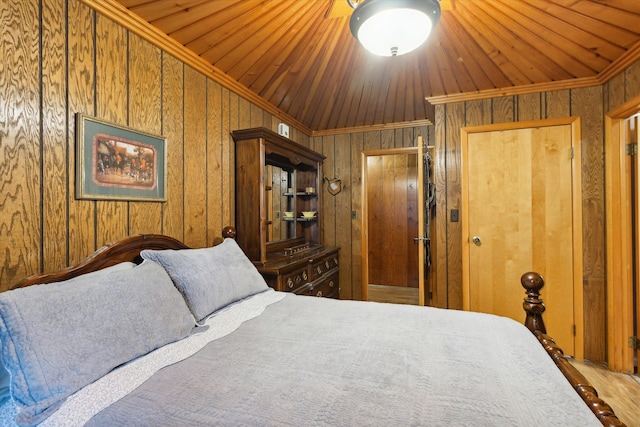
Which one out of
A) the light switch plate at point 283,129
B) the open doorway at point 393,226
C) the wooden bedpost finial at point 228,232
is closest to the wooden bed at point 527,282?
the wooden bedpost finial at point 228,232

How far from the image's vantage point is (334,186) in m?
4.02

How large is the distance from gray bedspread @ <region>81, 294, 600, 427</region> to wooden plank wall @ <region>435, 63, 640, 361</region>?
1.93 metres

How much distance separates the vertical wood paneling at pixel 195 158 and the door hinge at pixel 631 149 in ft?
10.9

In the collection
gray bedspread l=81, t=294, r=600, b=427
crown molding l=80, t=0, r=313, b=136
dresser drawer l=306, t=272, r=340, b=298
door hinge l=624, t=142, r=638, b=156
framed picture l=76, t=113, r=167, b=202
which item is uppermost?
crown molding l=80, t=0, r=313, b=136

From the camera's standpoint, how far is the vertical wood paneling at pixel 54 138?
1363mm

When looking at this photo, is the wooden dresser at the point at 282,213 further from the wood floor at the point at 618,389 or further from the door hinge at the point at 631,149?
the door hinge at the point at 631,149

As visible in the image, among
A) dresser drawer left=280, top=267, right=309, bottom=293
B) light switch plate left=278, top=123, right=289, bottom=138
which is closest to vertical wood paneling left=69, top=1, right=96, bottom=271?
dresser drawer left=280, top=267, right=309, bottom=293

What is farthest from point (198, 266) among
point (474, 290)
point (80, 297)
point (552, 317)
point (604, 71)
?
A: point (604, 71)

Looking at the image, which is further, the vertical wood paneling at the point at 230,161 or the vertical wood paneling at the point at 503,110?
the vertical wood paneling at the point at 503,110

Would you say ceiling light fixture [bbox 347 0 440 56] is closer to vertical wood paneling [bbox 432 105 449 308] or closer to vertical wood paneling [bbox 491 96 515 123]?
vertical wood paneling [bbox 432 105 449 308]

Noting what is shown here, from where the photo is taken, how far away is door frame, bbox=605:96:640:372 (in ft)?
7.92

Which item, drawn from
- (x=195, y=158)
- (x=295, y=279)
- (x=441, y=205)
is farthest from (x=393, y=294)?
(x=195, y=158)

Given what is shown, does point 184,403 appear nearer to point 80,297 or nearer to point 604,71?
point 80,297

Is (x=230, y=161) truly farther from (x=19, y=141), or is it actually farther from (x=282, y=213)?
(x=19, y=141)
